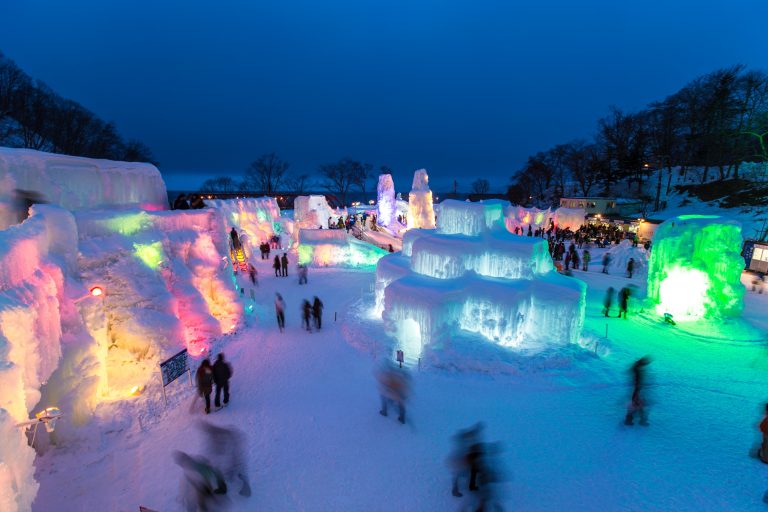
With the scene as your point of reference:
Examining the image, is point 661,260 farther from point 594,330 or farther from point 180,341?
point 180,341

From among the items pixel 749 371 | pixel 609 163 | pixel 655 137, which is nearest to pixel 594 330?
pixel 749 371

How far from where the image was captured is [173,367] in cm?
706

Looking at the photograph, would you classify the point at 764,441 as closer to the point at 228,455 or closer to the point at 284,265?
the point at 228,455

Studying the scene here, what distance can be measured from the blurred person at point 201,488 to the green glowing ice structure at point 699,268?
45.1ft

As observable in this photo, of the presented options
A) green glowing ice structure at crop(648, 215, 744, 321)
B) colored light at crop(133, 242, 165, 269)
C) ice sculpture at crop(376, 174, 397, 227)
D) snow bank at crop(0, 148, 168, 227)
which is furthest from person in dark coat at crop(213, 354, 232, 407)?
ice sculpture at crop(376, 174, 397, 227)

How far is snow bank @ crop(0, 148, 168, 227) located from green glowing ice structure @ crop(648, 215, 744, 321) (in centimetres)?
1714

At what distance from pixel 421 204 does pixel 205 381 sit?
2370cm

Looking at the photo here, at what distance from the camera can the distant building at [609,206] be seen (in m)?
32.8

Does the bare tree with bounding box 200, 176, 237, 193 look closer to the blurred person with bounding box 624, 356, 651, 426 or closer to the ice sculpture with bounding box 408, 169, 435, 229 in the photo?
the ice sculpture with bounding box 408, 169, 435, 229

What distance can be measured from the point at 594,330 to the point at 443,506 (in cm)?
848

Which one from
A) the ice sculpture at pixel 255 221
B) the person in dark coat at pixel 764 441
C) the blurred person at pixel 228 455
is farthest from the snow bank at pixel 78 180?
the person in dark coat at pixel 764 441

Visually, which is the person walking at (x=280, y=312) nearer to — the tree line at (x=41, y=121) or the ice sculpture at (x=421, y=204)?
the ice sculpture at (x=421, y=204)

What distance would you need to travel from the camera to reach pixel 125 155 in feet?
117

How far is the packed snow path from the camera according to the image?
15.8 feet
